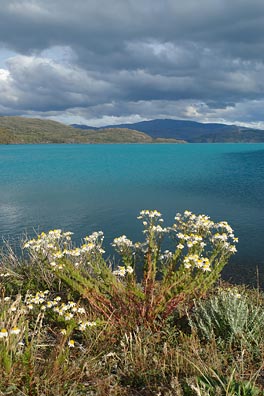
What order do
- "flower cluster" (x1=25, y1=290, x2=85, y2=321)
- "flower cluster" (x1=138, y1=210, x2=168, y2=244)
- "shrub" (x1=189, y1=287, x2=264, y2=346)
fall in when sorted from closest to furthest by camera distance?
"flower cluster" (x1=25, y1=290, x2=85, y2=321) < "shrub" (x1=189, y1=287, x2=264, y2=346) < "flower cluster" (x1=138, y1=210, x2=168, y2=244)

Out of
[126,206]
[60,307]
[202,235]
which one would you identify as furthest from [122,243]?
[126,206]

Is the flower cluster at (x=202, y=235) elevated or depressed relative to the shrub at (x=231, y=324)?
elevated

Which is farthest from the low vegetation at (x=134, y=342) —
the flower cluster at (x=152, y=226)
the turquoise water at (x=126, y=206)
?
the turquoise water at (x=126, y=206)

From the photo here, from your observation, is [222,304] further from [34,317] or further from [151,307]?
[34,317]

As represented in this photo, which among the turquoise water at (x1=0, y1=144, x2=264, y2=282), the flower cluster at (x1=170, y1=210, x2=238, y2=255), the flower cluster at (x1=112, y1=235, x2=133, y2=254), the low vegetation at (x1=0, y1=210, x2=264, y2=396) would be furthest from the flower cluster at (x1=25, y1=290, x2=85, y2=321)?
the turquoise water at (x1=0, y1=144, x2=264, y2=282)

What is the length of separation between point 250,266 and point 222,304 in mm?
11983

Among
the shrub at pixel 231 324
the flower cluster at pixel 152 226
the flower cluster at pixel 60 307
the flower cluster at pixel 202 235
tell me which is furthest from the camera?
the flower cluster at pixel 152 226

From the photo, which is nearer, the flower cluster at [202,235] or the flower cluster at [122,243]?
the flower cluster at [202,235]

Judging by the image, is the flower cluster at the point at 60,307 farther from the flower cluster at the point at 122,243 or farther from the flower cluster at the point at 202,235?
the flower cluster at the point at 202,235

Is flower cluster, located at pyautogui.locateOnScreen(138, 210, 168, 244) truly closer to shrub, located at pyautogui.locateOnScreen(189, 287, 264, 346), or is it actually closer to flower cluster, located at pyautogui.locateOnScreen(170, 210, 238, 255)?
flower cluster, located at pyautogui.locateOnScreen(170, 210, 238, 255)

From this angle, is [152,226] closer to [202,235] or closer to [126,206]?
[202,235]

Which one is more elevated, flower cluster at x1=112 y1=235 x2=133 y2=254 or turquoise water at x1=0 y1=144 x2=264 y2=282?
flower cluster at x1=112 y1=235 x2=133 y2=254

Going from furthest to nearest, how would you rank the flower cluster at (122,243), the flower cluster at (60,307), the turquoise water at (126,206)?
the turquoise water at (126,206) < the flower cluster at (122,243) < the flower cluster at (60,307)

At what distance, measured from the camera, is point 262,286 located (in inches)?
555
